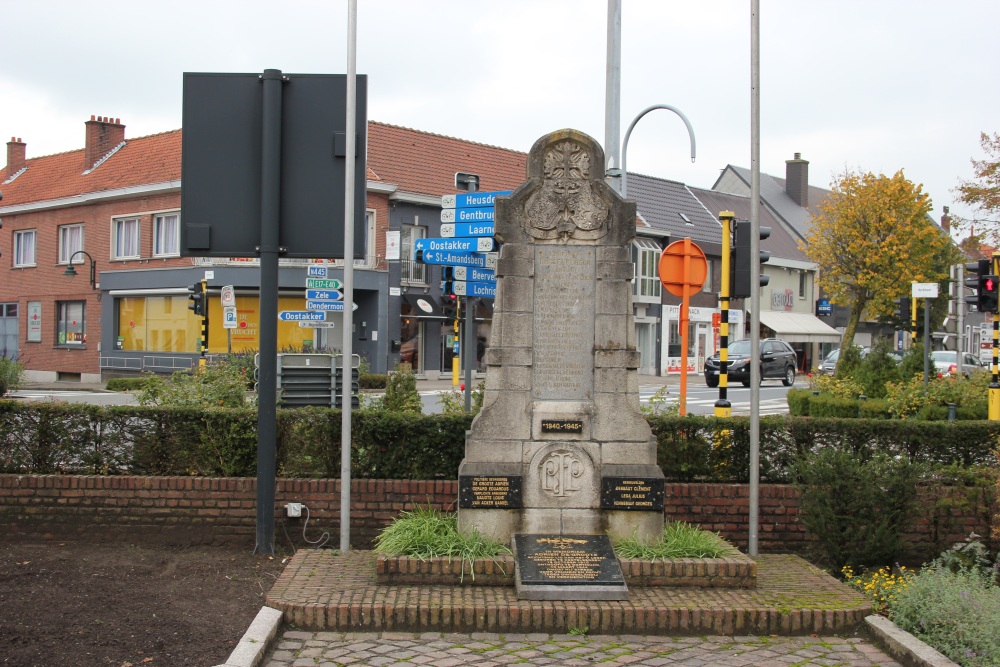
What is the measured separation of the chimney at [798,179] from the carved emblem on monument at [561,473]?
192ft

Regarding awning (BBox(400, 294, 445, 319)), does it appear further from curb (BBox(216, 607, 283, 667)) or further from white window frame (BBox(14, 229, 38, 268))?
curb (BBox(216, 607, 283, 667))

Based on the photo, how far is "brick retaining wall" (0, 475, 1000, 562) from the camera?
320 inches

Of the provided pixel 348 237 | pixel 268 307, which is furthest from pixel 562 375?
pixel 268 307

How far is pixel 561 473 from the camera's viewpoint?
7371 mm

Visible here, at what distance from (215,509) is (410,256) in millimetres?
31009

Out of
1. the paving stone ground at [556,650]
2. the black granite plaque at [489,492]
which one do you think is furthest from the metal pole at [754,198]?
the black granite plaque at [489,492]

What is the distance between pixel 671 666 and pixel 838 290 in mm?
33083

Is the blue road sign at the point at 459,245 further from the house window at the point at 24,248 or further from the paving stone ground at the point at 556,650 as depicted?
the house window at the point at 24,248

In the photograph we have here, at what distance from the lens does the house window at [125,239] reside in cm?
3922

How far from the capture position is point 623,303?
24.6 feet

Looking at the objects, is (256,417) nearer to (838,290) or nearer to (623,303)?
(623,303)

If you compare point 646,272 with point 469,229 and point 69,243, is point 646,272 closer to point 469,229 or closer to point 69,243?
point 69,243

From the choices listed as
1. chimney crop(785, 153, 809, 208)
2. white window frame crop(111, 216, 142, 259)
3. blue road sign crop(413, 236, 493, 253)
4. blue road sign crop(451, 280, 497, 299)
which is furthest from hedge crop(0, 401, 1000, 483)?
chimney crop(785, 153, 809, 208)

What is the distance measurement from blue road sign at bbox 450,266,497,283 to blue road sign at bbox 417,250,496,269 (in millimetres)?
152
